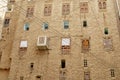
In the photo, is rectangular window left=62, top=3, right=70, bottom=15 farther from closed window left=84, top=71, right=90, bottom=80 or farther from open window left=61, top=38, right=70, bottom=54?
closed window left=84, top=71, right=90, bottom=80

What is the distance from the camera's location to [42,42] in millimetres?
24172

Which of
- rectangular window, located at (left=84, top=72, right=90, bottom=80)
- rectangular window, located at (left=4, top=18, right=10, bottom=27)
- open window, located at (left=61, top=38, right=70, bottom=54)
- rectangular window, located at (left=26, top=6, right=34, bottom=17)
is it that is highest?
rectangular window, located at (left=26, top=6, right=34, bottom=17)

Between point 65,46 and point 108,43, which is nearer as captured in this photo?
point 108,43

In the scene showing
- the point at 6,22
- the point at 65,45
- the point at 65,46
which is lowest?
the point at 65,46

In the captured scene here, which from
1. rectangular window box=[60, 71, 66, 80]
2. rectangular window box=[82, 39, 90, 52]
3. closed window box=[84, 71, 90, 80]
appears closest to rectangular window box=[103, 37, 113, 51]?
rectangular window box=[82, 39, 90, 52]

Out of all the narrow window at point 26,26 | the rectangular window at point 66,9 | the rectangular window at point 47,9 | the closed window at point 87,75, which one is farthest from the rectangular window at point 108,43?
the narrow window at point 26,26

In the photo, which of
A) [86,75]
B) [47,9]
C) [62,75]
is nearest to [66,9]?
[47,9]

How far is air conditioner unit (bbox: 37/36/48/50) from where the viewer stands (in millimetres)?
23906

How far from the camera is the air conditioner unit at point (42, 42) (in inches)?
941

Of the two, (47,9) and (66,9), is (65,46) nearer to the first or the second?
(66,9)

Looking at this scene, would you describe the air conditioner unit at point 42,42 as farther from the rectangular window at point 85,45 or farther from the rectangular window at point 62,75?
the rectangular window at point 85,45

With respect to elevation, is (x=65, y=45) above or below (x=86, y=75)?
above

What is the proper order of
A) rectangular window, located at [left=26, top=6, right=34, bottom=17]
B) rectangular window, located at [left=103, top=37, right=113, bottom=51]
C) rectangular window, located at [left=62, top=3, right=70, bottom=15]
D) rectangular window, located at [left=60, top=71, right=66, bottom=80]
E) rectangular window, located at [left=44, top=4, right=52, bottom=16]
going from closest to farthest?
rectangular window, located at [left=60, top=71, right=66, bottom=80]
rectangular window, located at [left=103, top=37, right=113, bottom=51]
rectangular window, located at [left=62, top=3, right=70, bottom=15]
rectangular window, located at [left=44, top=4, right=52, bottom=16]
rectangular window, located at [left=26, top=6, right=34, bottom=17]

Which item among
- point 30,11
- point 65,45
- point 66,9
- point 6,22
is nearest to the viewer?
point 65,45
